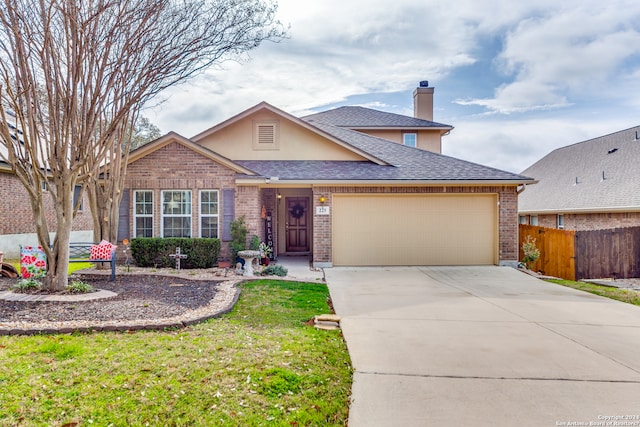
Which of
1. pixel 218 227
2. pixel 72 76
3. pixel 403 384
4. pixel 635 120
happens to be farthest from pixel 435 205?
pixel 635 120

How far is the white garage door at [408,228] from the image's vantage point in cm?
1171

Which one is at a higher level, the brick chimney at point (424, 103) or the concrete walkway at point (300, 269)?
the brick chimney at point (424, 103)

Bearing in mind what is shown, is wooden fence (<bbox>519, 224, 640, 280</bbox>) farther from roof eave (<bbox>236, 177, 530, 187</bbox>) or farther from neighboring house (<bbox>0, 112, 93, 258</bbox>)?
neighboring house (<bbox>0, 112, 93, 258</bbox>)

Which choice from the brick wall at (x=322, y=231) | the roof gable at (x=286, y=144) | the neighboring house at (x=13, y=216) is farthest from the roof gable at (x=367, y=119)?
the neighboring house at (x=13, y=216)

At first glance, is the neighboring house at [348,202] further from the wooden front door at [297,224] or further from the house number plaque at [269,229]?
the wooden front door at [297,224]

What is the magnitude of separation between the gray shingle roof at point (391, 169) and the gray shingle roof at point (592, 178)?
7.33 m

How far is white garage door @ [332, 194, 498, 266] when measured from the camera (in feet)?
38.4

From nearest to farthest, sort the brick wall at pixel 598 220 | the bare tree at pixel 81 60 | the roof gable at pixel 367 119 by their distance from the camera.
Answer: the bare tree at pixel 81 60, the brick wall at pixel 598 220, the roof gable at pixel 367 119

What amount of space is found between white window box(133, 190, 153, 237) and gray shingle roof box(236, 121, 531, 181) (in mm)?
3209

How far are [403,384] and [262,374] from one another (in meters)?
1.34

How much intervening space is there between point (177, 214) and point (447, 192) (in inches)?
319

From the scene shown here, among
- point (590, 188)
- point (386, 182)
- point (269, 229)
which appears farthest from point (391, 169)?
point (590, 188)

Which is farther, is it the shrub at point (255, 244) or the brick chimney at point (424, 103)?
the brick chimney at point (424, 103)

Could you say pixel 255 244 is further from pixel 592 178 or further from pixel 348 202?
pixel 592 178
